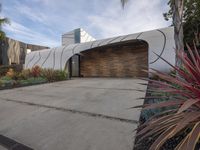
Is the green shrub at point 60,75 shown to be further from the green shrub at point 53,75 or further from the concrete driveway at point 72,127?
the concrete driveway at point 72,127

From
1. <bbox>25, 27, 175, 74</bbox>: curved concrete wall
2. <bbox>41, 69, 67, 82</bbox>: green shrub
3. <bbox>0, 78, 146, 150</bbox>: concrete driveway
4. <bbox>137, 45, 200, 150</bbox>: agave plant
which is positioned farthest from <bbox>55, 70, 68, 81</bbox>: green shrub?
<bbox>137, 45, 200, 150</bbox>: agave plant

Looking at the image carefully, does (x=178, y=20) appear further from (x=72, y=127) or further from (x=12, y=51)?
(x=12, y=51)

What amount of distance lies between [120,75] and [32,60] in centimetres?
1046

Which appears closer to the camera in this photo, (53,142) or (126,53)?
(53,142)

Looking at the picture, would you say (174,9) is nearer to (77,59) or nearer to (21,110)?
(21,110)

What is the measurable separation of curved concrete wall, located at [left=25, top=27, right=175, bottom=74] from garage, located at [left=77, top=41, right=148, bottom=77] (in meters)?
1.00

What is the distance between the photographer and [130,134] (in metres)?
2.13

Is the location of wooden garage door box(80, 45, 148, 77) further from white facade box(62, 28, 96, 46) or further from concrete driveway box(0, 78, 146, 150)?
white facade box(62, 28, 96, 46)

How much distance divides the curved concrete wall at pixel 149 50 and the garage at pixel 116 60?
3.29 feet

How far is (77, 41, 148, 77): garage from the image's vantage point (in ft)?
38.1

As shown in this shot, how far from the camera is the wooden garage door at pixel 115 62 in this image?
1164cm

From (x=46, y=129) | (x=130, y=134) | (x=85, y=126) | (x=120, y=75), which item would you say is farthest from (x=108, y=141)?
(x=120, y=75)

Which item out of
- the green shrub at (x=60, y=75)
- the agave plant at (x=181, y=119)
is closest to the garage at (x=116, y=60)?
the green shrub at (x=60, y=75)

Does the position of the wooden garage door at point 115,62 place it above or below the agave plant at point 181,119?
above
